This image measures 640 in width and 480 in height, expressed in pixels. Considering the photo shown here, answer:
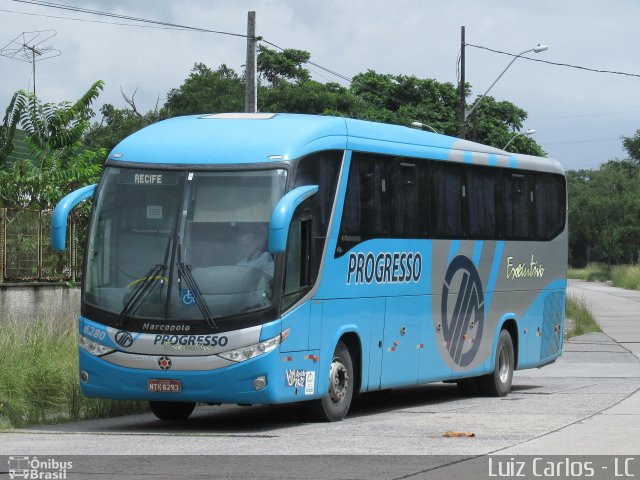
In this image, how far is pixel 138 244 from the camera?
1446 cm

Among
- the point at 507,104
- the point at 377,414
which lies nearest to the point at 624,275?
the point at 507,104

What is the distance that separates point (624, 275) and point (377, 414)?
75.9 metres

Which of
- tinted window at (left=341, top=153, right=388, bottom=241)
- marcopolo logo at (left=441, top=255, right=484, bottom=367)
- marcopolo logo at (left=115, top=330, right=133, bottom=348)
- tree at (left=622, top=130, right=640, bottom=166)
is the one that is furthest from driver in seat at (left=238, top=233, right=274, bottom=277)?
tree at (left=622, top=130, right=640, bottom=166)

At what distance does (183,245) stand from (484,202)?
6.56 metres

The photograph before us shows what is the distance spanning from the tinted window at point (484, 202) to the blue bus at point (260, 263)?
4.06 ft

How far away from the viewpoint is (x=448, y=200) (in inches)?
727

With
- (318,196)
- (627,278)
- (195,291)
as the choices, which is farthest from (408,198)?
(627,278)

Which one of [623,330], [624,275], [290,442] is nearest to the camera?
[290,442]

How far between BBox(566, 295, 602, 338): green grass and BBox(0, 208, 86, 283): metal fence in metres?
16.1

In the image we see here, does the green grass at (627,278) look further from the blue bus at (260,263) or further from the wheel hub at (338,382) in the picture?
the wheel hub at (338,382)

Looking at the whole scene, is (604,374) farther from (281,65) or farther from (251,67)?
(281,65)

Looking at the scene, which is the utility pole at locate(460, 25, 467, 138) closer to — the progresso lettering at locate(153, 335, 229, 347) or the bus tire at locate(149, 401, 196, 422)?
the bus tire at locate(149, 401, 196, 422)

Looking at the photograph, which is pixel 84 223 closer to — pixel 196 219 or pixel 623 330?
pixel 196 219

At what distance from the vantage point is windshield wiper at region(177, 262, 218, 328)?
13969mm
